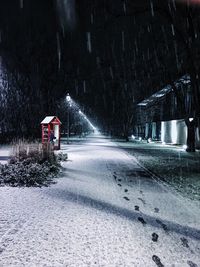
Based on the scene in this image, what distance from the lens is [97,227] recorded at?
5570 mm

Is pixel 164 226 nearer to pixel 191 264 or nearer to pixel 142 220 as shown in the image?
pixel 142 220

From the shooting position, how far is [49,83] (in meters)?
38.7

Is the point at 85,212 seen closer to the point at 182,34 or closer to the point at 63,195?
the point at 63,195

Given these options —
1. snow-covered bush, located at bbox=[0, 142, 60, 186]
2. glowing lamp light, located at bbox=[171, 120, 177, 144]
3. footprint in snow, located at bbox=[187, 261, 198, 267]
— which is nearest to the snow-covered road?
footprint in snow, located at bbox=[187, 261, 198, 267]

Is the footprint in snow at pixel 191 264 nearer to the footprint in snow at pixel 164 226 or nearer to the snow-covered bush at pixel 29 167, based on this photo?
the footprint in snow at pixel 164 226

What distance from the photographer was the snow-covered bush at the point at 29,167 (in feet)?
33.6

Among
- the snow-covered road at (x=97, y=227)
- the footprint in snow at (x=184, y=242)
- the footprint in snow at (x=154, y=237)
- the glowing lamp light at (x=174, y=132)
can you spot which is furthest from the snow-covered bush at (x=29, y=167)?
the glowing lamp light at (x=174, y=132)

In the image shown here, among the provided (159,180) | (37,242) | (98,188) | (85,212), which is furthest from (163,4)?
(37,242)

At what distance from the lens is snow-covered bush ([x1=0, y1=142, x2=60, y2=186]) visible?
10234 mm

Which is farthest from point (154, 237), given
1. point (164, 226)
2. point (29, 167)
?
point (29, 167)

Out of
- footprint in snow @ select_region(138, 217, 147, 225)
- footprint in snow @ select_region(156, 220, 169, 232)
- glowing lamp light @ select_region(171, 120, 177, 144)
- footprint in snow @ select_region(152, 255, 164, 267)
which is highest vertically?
glowing lamp light @ select_region(171, 120, 177, 144)

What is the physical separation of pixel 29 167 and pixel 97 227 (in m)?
6.49

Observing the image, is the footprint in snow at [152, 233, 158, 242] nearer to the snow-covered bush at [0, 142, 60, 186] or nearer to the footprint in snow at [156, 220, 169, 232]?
the footprint in snow at [156, 220, 169, 232]

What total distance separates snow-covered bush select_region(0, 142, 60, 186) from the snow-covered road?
0.90m
